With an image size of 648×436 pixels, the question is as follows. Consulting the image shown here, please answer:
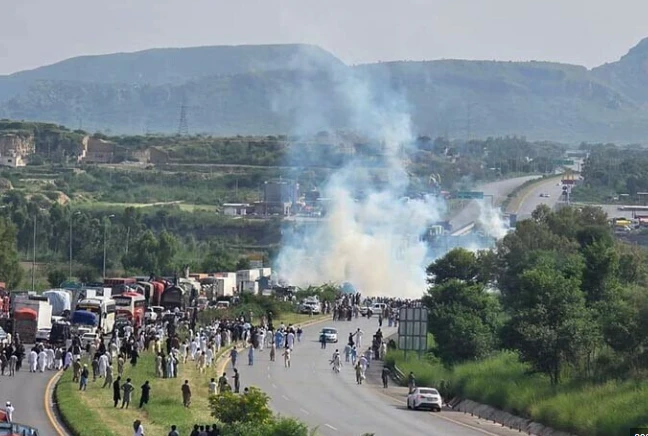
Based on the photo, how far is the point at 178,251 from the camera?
126250mm

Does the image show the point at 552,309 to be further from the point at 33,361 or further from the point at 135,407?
the point at 33,361

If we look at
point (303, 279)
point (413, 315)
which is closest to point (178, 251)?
point (303, 279)

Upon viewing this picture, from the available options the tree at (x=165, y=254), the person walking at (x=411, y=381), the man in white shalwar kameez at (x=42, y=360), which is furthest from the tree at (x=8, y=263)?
the person walking at (x=411, y=381)

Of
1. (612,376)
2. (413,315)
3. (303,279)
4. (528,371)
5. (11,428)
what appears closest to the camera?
(11,428)

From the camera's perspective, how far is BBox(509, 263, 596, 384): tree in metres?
54.5

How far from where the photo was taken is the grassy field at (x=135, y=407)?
138ft

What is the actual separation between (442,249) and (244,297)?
5265 centimetres

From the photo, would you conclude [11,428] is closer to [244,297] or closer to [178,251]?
[244,297]

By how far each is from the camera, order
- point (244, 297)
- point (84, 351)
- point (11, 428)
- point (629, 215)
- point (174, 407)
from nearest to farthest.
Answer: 1. point (11, 428)
2. point (174, 407)
3. point (84, 351)
4. point (244, 297)
5. point (629, 215)

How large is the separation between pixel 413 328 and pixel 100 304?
13367mm

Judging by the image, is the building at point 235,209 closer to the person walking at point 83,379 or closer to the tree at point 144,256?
the tree at point 144,256

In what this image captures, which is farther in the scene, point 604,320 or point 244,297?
point 244,297

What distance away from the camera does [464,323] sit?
66.4m

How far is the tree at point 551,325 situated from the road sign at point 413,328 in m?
10.7
